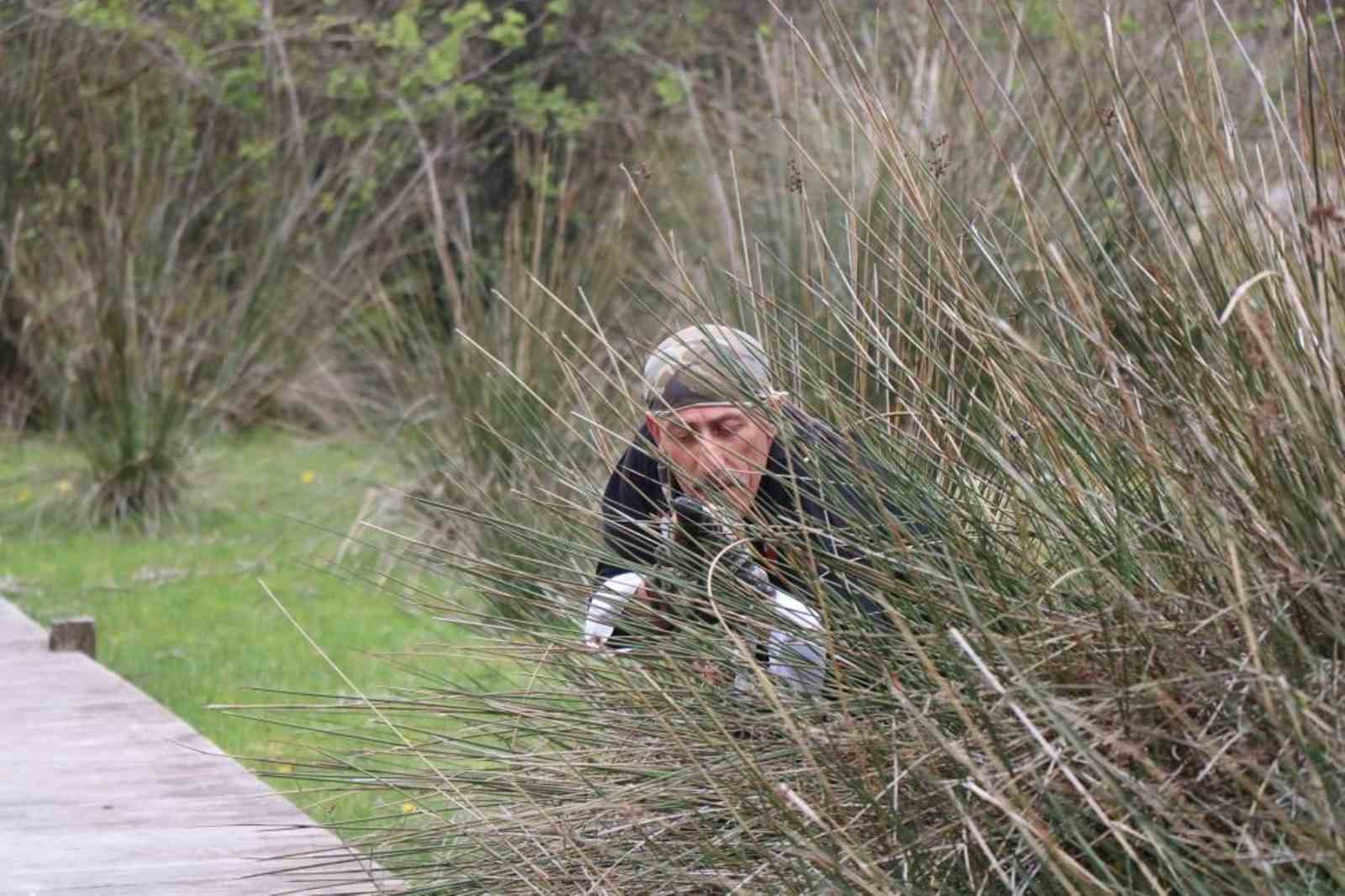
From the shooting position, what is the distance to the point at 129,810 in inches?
176

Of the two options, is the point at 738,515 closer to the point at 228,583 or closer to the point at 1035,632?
the point at 1035,632

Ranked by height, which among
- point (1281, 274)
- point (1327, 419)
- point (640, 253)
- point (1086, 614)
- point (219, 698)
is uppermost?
point (1281, 274)

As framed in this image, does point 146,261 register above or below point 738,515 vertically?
below

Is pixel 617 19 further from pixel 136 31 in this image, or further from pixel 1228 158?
pixel 1228 158

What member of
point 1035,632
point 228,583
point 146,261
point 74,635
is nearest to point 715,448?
point 1035,632

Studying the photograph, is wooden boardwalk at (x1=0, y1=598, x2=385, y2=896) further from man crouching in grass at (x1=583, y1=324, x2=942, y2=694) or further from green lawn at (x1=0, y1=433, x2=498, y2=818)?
man crouching in grass at (x1=583, y1=324, x2=942, y2=694)

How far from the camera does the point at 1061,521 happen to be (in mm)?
2459

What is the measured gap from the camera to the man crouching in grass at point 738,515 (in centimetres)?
270

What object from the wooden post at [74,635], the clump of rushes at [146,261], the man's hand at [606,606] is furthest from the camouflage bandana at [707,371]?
the clump of rushes at [146,261]

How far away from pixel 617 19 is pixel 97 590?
7234mm

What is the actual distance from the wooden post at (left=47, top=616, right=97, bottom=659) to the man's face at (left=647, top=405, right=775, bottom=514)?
11.5 feet

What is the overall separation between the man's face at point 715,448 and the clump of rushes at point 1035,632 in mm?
130

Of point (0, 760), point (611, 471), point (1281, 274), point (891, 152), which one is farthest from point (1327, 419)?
point (0, 760)

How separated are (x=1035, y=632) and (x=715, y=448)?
92 centimetres
